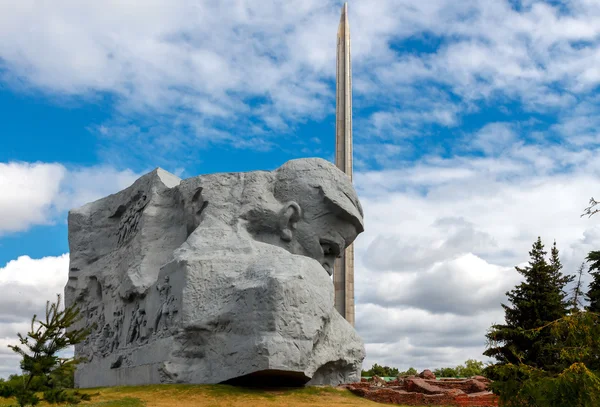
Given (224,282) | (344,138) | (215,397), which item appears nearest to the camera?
(215,397)

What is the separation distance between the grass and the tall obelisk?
47.1ft

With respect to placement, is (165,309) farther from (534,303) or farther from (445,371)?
(445,371)

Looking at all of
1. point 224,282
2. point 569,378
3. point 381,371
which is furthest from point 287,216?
point 381,371


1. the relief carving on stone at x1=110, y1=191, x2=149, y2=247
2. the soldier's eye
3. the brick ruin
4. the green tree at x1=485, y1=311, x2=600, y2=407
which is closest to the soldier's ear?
the soldier's eye

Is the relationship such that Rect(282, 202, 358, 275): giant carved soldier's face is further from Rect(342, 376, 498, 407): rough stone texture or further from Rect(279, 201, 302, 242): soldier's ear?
Rect(342, 376, 498, 407): rough stone texture

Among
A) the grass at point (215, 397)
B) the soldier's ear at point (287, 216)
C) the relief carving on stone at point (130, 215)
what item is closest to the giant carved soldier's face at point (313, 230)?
the soldier's ear at point (287, 216)

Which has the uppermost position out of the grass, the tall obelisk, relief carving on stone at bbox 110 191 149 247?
the tall obelisk

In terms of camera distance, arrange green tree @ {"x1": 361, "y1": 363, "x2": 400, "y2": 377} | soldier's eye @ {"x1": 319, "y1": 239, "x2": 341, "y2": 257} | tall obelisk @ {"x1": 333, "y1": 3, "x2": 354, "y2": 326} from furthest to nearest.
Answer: green tree @ {"x1": 361, "y1": 363, "x2": 400, "y2": 377} < tall obelisk @ {"x1": 333, "y1": 3, "x2": 354, "y2": 326} < soldier's eye @ {"x1": 319, "y1": 239, "x2": 341, "y2": 257}

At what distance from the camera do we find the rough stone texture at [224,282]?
11.1 metres

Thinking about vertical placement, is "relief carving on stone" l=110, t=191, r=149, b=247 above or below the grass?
above

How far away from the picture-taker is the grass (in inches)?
411

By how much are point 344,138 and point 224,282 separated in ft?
54.5

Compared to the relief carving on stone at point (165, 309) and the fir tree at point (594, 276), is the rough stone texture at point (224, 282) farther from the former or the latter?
the fir tree at point (594, 276)

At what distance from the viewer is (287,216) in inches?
535
